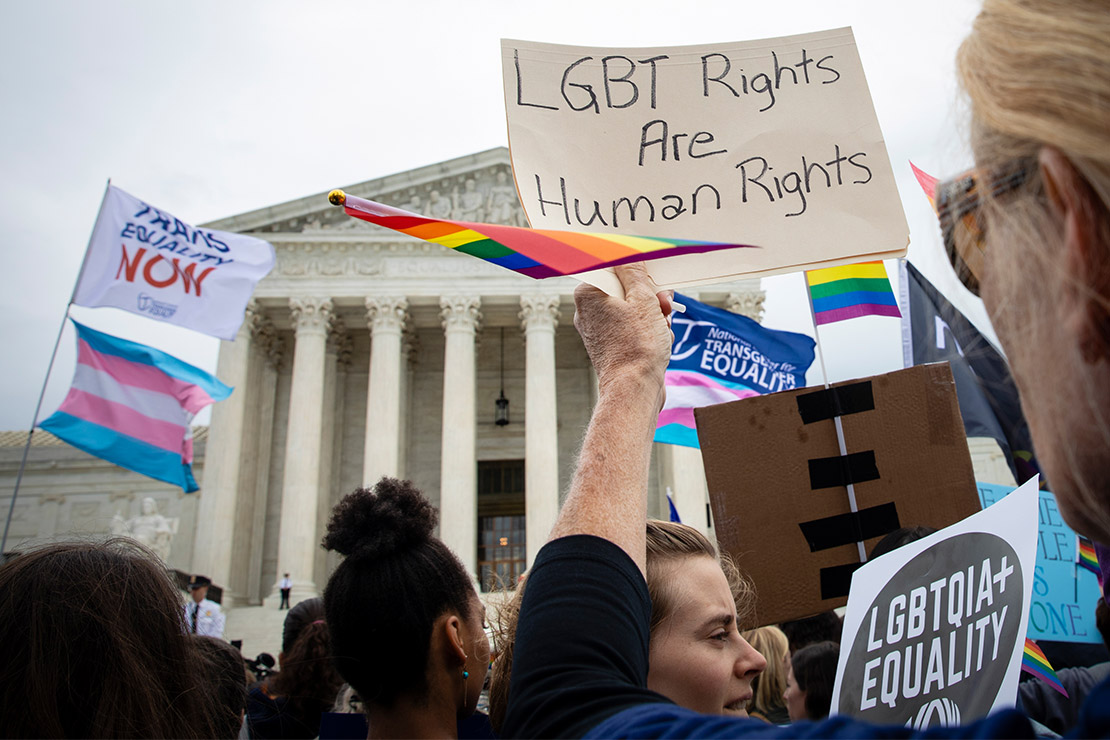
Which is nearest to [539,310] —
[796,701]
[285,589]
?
[285,589]

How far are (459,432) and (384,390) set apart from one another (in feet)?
9.47

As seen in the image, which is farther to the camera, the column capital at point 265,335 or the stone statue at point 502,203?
the stone statue at point 502,203

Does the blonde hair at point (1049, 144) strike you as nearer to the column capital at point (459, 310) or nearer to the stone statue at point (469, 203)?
the column capital at point (459, 310)

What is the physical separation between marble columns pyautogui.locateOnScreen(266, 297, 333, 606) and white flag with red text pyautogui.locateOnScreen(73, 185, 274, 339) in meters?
13.4

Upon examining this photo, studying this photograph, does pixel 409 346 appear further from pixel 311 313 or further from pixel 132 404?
pixel 132 404

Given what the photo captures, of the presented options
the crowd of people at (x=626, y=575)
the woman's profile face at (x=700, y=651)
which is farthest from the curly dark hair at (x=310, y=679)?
the woman's profile face at (x=700, y=651)

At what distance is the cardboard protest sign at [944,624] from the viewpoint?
7.27 ft

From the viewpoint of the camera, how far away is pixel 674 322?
11.7 metres

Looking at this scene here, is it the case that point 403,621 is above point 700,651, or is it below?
above

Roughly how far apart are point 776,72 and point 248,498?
92.3 feet

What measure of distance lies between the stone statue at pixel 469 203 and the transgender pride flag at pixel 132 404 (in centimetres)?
1551

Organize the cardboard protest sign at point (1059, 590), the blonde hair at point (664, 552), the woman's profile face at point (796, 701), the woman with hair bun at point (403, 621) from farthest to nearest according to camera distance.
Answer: the cardboard protest sign at point (1059, 590) < the woman's profile face at point (796, 701) < the woman with hair bun at point (403, 621) < the blonde hair at point (664, 552)

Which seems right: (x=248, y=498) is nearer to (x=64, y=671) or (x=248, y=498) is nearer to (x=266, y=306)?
(x=266, y=306)

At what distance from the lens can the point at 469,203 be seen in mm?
28906
